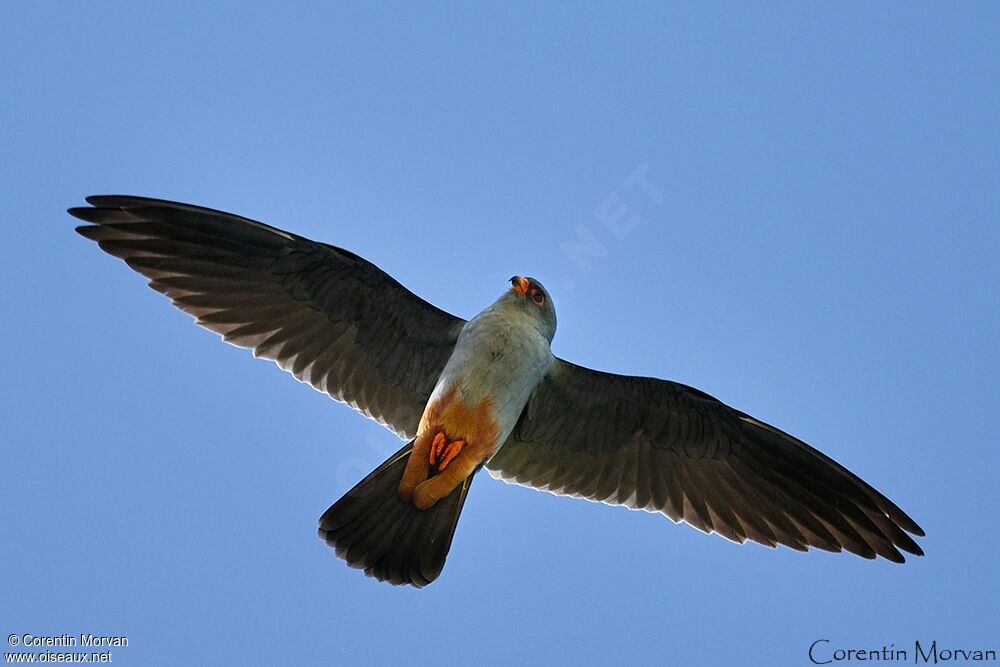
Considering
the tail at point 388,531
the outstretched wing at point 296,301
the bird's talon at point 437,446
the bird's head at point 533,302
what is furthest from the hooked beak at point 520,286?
the tail at point 388,531

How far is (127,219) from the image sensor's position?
10031 millimetres

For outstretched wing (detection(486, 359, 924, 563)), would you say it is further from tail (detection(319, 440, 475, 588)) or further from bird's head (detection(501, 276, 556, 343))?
tail (detection(319, 440, 475, 588))

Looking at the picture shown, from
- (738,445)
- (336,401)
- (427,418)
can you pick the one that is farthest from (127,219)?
(738,445)

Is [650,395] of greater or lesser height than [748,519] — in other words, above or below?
above

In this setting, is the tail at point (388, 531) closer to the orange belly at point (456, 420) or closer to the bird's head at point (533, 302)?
the orange belly at point (456, 420)

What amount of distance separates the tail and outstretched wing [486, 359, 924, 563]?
108 centimetres

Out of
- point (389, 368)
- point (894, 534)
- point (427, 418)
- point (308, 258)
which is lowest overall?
point (894, 534)

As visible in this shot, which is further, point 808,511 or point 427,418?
point 808,511

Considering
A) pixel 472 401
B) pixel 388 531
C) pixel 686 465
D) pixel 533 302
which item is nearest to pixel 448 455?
pixel 472 401

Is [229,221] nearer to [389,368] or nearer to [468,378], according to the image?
[389,368]

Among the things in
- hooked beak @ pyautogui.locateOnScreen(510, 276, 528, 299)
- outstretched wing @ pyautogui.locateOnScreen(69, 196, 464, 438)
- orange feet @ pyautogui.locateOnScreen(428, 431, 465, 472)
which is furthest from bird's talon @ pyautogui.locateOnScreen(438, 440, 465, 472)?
hooked beak @ pyautogui.locateOnScreen(510, 276, 528, 299)

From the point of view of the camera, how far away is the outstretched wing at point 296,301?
33.0ft

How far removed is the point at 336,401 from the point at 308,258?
1.35m

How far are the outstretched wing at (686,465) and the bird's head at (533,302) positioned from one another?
1.39 feet
